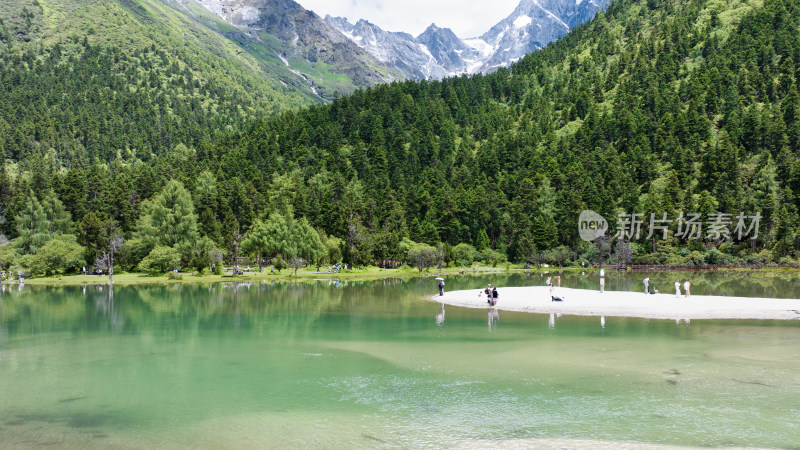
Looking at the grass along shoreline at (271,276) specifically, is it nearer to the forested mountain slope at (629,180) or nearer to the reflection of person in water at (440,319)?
the forested mountain slope at (629,180)

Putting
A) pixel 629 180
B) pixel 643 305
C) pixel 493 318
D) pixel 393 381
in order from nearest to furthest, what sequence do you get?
pixel 393 381
pixel 493 318
pixel 643 305
pixel 629 180

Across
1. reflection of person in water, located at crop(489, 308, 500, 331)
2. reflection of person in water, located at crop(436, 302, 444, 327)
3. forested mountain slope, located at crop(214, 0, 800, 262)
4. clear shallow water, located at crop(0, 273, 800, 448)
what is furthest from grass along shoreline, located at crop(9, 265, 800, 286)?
reflection of person in water, located at crop(489, 308, 500, 331)

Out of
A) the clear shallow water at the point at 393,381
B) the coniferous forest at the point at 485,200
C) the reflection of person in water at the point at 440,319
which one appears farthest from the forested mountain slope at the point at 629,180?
the clear shallow water at the point at 393,381

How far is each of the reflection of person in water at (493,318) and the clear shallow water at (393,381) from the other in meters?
0.26

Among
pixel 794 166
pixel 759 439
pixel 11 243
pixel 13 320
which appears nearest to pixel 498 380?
pixel 759 439

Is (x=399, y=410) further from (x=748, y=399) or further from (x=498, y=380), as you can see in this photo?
(x=748, y=399)

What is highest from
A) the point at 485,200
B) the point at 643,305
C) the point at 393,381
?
the point at 485,200

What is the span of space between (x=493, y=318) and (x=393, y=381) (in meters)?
24.8

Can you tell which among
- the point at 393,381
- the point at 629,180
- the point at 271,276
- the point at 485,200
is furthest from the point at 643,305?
the point at 629,180

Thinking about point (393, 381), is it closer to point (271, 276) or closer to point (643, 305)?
point (643, 305)

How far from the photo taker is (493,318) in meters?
51.0

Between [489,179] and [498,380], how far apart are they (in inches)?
6511

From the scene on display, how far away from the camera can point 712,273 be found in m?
118

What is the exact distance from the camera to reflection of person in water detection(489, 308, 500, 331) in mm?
45969
